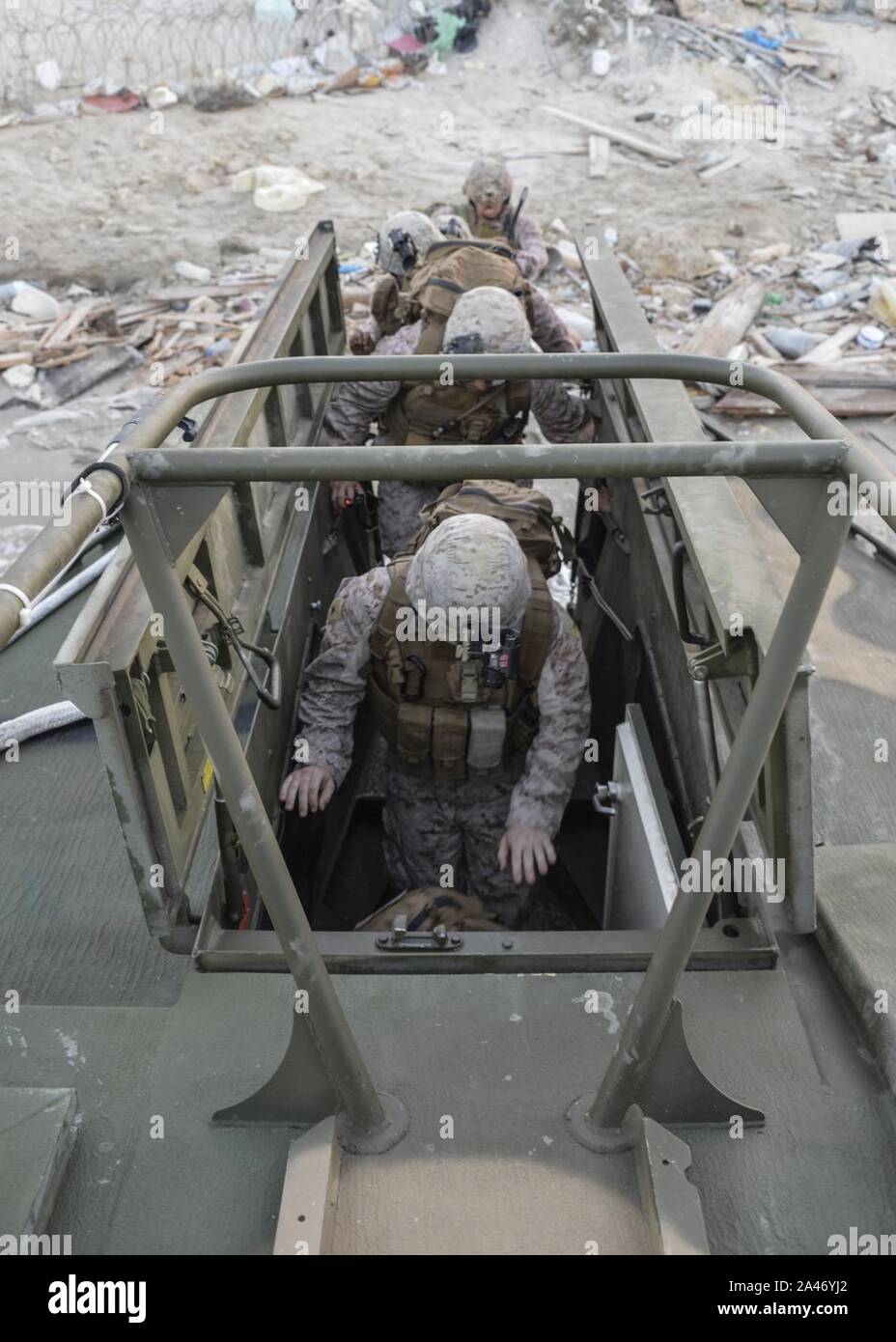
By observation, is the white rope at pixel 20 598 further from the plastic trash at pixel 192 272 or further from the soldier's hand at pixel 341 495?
the plastic trash at pixel 192 272

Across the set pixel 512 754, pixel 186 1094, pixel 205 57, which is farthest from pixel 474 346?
pixel 205 57

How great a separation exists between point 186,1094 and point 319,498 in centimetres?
249

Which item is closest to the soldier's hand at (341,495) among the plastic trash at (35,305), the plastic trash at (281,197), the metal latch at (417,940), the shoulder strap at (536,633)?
the shoulder strap at (536,633)

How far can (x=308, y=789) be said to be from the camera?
2.68m

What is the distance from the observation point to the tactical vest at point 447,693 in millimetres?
2666

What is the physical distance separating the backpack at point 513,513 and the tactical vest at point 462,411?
3.09 ft

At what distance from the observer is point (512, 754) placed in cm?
299

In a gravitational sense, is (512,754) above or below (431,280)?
below

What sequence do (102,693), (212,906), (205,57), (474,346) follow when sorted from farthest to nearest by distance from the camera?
(205,57), (474,346), (212,906), (102,693)

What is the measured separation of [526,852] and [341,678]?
644mm

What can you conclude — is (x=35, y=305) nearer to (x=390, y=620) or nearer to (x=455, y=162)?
(x=455, y=162)

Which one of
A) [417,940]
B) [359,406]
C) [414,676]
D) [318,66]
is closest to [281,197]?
[318,66]
